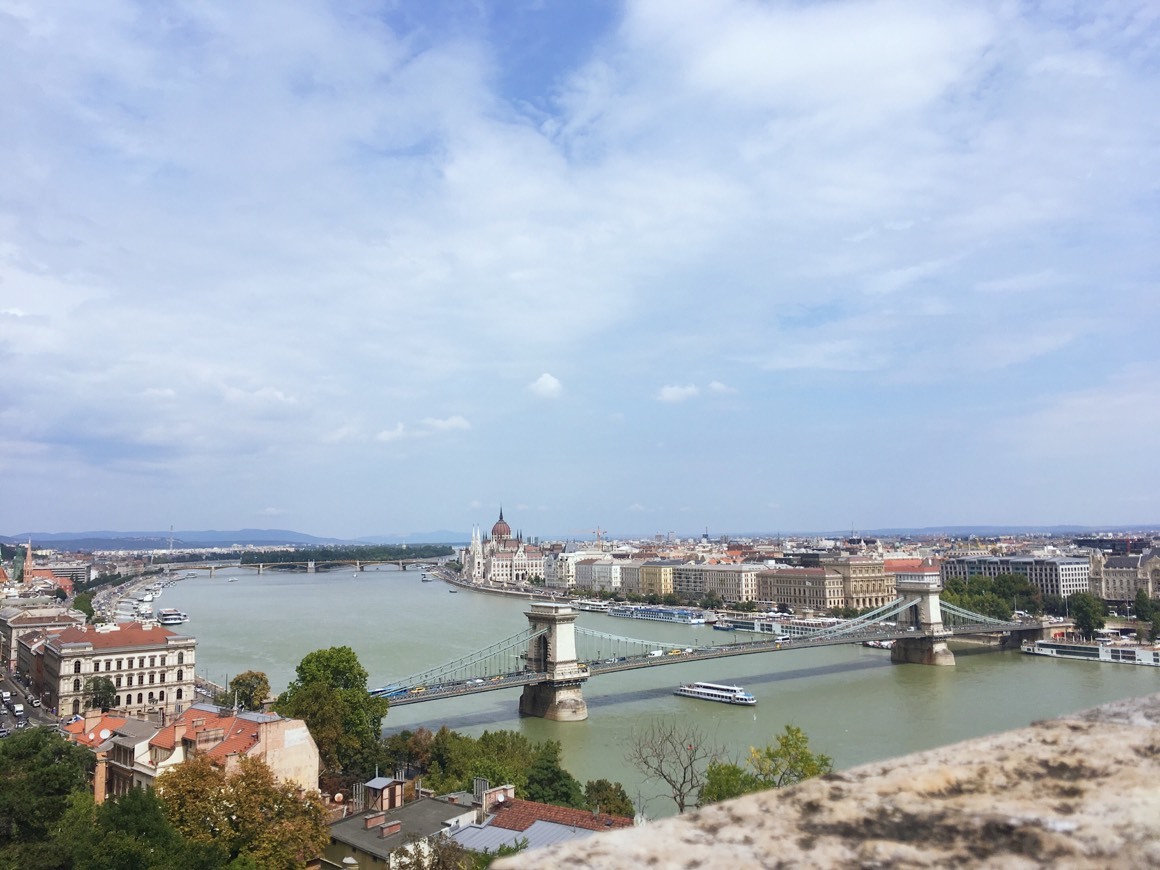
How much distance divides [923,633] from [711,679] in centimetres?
975

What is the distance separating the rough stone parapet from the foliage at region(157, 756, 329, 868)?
8.86 m

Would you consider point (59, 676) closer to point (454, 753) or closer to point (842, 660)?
point (454, 753)

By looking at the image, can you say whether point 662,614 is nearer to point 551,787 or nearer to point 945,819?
point 551,787

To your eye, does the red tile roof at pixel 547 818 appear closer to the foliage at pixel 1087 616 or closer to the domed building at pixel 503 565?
the foliage at pixel 1087 616

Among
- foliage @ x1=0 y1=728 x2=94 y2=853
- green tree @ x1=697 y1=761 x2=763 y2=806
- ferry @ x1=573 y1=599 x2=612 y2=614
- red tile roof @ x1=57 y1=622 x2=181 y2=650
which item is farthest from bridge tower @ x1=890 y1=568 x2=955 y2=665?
foliage @ x1=0 y1=728 x2=94 y2=853

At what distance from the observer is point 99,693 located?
1984 cm

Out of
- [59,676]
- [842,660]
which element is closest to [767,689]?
[842,660]

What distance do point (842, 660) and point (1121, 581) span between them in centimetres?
2522

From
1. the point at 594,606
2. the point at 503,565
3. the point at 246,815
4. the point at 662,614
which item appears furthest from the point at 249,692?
the point at 503,565

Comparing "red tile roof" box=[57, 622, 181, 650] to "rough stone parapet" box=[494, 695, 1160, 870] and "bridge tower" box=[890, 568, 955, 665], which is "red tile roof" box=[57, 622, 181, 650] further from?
"bridge tower" box=[890, 568, 955, 665]

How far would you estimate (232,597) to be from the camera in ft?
198

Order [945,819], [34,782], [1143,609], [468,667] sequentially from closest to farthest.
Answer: [945,819], [34,782], [468,667], [1143,609]

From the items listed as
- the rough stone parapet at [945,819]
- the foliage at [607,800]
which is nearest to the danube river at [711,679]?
the foliage at [607,800]

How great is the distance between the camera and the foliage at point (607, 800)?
11594 millimetres
